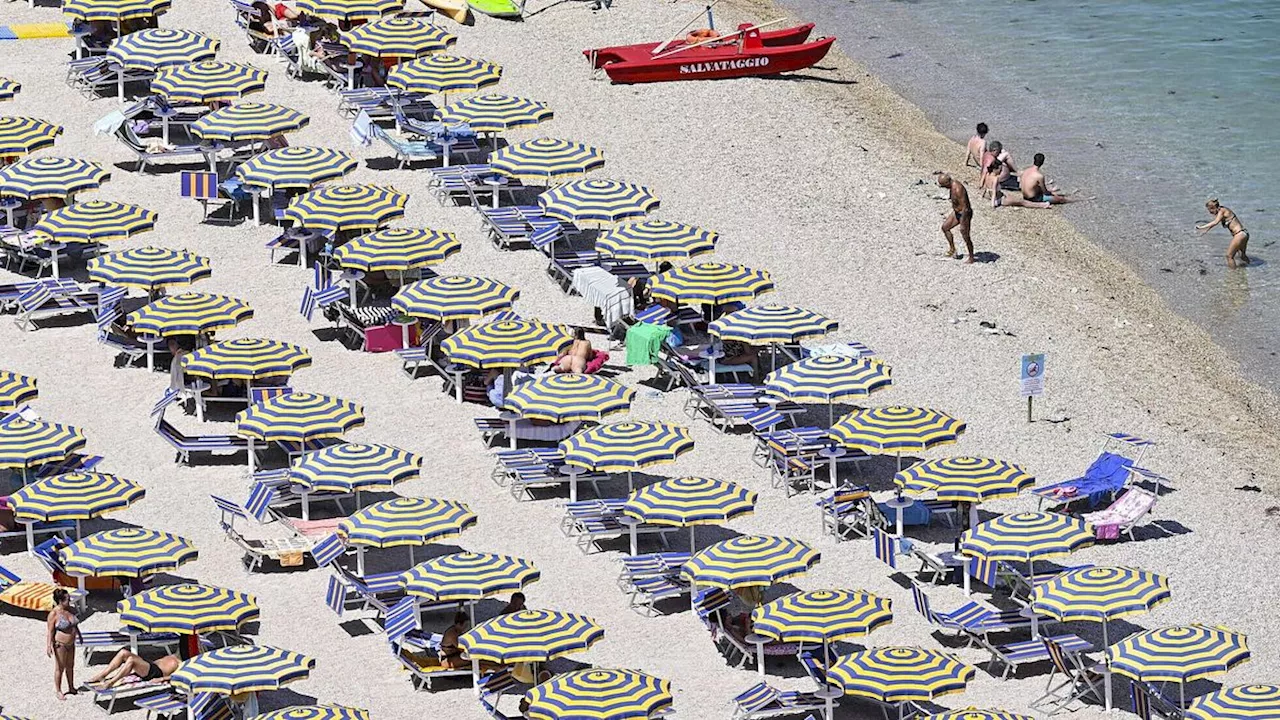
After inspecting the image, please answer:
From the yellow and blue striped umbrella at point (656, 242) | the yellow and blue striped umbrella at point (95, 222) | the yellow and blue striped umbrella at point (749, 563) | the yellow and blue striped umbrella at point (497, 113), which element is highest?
the yellow and blue striped umbrella at point (497, 113)

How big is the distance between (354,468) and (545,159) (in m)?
10.4

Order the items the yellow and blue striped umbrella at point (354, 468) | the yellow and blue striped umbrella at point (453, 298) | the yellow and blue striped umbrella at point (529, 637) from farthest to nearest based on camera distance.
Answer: the yellow and blue striped umbrella at point (453, 298) → the yellow and blue striped umbrella at point (354, 468) → the yellow and blue striped umbrella at point (529, 637)

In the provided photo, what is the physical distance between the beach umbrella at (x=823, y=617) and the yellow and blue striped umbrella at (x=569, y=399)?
520cm

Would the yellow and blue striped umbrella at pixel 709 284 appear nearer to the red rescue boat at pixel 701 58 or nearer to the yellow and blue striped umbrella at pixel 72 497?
the yellow and blue striped umbrella at pixel 72 497

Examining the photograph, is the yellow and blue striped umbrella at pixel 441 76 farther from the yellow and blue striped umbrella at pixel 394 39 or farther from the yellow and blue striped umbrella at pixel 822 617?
the yellow and blue striped umbrella at pixel 822 617

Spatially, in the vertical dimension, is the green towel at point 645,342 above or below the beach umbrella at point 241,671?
above

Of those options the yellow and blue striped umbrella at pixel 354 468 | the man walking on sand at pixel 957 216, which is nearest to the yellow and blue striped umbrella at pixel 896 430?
the yellow and blue striped umbrella at pixel 354 468

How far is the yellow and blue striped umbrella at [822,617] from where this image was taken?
26781 mm

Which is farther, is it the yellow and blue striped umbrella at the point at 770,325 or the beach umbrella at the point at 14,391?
the yellow and blue striped umbrella at the point at 770,325

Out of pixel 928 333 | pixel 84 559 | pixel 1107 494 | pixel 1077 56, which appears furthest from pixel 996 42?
pixel 84 559

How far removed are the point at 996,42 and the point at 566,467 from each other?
26.6 meters

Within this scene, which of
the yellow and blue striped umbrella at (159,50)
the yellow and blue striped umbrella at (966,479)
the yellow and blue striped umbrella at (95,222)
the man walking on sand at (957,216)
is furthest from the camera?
the yellow and blue striped umbrella at (159,50)

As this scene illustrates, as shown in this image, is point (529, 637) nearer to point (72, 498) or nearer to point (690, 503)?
point (690, 503)

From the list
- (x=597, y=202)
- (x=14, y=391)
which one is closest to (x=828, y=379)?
(x=597, y=202)
